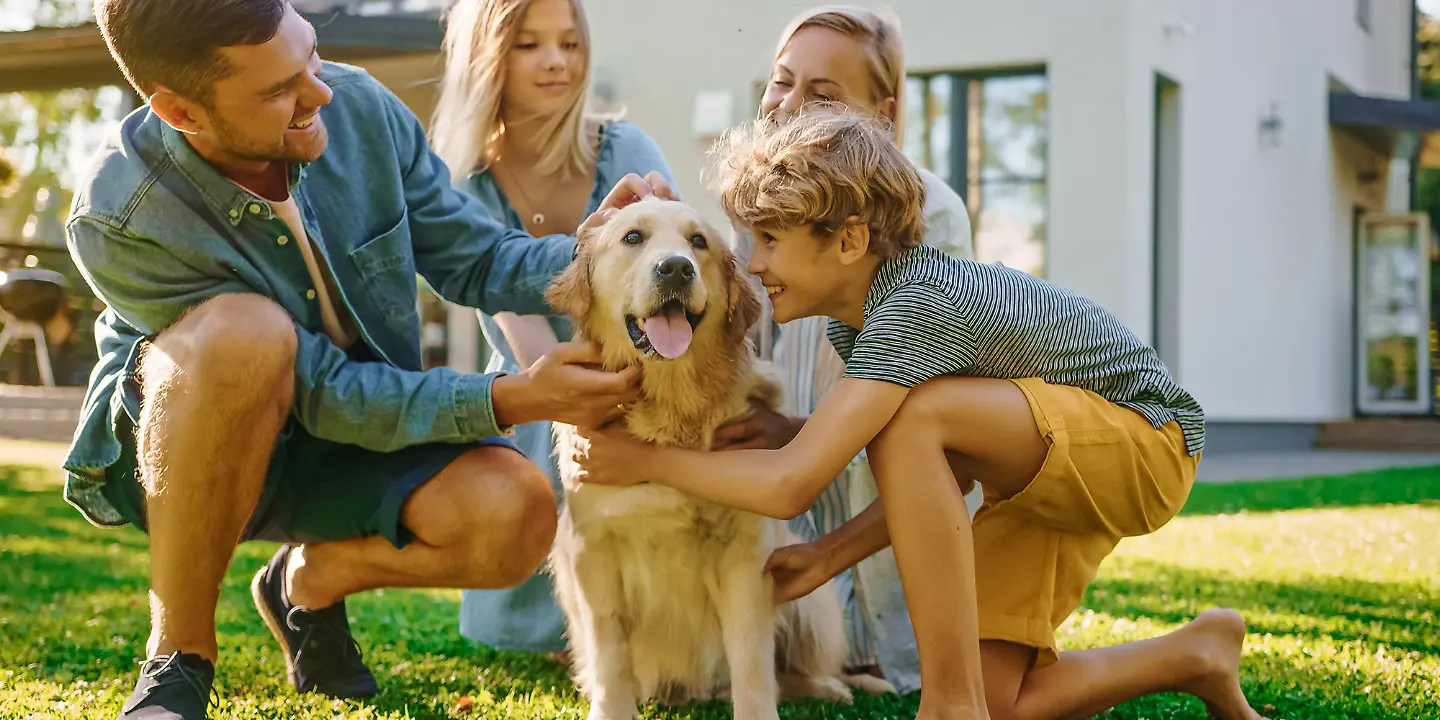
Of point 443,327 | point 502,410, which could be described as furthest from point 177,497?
point 443,327

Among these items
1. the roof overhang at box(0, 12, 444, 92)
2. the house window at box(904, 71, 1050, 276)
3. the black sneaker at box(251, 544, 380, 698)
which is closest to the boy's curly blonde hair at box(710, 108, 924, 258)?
the black sneaker at box(251, 544, 380, 698)

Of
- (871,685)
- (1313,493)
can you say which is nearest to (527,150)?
(871,685)

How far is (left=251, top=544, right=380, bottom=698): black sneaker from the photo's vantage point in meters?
3.34

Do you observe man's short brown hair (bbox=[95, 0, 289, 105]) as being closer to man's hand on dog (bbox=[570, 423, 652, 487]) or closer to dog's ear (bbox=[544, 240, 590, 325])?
dog's ear (bbox=[544, 240, 590, 325])

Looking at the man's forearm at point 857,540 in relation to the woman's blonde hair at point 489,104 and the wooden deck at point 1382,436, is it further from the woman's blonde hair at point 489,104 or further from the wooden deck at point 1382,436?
the wooden deck at point 1382,436

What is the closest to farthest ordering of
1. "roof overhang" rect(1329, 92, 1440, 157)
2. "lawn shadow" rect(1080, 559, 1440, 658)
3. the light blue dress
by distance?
the light blue dress < "lawn shadow" rect(1080, 559, 1440, 658) < "roof overhang" rect(1329, 92, 1440, 157)

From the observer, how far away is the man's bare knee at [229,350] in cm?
276

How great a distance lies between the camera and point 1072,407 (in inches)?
107

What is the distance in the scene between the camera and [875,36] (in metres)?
3.64

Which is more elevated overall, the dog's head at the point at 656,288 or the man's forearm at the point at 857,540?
the dog's head at the point at 656,288

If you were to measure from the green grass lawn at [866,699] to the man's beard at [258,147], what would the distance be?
129 centimetres

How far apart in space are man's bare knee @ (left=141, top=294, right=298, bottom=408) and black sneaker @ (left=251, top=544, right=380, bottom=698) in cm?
75

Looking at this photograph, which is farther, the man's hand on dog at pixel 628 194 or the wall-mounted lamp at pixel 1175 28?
the wall-mounted lamp at pixel 1175 28

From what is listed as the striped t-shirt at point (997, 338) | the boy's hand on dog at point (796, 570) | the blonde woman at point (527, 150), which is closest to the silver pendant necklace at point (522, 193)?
the blonde woman at point (527, 150)
